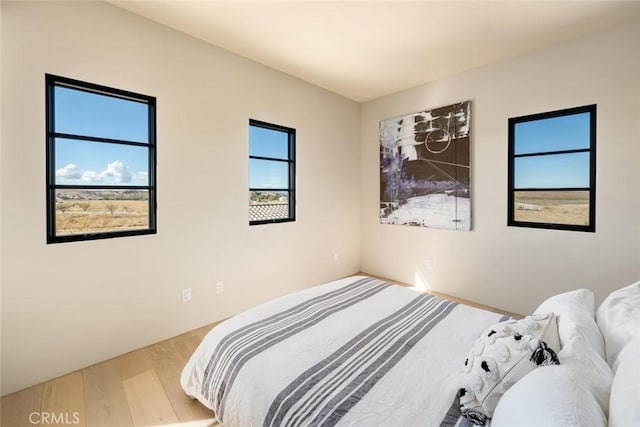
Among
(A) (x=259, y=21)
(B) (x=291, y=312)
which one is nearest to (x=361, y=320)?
(B) (x=291, y=312)

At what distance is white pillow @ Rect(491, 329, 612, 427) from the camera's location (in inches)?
27.5

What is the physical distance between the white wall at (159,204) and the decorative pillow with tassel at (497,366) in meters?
2.40

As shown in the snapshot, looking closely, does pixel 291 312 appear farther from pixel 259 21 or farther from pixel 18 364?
pixel 259 21

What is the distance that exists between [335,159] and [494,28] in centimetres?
223

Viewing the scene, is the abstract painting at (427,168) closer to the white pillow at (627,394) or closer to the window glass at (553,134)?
the window glass at (553,134)

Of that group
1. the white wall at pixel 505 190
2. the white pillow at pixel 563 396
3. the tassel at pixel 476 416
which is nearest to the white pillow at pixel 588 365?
the white pillow at pixel 563 396

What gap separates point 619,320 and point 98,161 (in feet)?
10.6

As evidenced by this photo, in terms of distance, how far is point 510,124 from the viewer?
10.00 ft

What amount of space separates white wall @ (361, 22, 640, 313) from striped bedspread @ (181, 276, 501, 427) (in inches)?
63.3

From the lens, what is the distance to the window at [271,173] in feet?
10.5

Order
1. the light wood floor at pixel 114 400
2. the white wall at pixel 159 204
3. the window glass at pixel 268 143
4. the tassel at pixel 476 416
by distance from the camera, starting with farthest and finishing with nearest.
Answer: the window glass at pixel 268 143, the white wall at pixel 159 204, the light wood floor at pixel 114 400, the tassel at pixel 476 416

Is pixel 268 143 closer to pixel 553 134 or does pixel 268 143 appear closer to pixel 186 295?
pixel 186 295

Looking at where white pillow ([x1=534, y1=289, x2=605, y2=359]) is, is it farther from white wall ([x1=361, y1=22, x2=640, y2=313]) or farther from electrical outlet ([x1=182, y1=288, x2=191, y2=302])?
electrical outlet ([x1=182, y1=288, x2=191, y2=302])

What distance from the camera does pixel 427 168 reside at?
3703 millimetres
